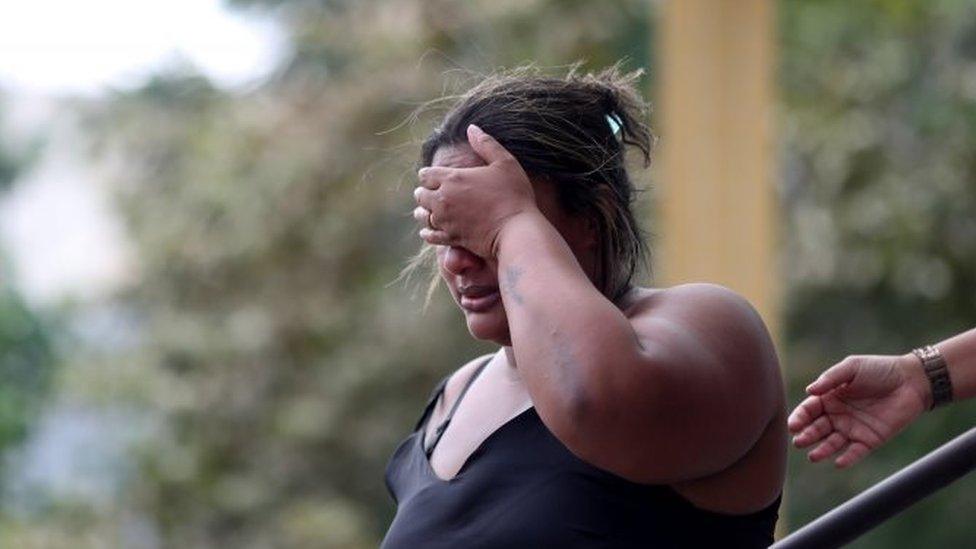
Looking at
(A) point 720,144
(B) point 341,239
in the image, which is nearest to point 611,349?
(A) point 720,144

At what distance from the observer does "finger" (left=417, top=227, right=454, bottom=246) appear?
5.58ft

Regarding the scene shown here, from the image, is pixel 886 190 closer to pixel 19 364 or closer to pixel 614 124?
pixel 19 364

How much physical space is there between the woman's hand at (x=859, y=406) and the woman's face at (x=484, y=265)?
0.84 feet

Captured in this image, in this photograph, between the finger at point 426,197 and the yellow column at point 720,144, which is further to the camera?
the yellow column at point 720,144

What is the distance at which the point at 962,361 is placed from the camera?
1.76 m

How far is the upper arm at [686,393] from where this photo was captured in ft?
5.03

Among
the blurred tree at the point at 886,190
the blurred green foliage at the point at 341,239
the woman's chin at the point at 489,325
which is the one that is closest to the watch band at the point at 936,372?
the woman's chin at the point at 489,325

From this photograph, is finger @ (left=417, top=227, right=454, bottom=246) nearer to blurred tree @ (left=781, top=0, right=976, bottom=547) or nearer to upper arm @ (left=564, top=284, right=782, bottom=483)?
upper arm @ (left=564, top=284, right=782, bottom=483)

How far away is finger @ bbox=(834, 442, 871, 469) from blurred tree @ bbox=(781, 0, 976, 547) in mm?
6924

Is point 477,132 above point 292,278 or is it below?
below

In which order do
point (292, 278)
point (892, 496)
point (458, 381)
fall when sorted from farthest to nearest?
point (292, 278) → point (458, 381) → point (892, 496)

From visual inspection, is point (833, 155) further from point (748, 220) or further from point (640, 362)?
point (640, 362)

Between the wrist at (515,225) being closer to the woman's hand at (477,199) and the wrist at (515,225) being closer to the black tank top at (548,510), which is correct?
the woman's hand at (477,199)

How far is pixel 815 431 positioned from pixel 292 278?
23.7 ft
